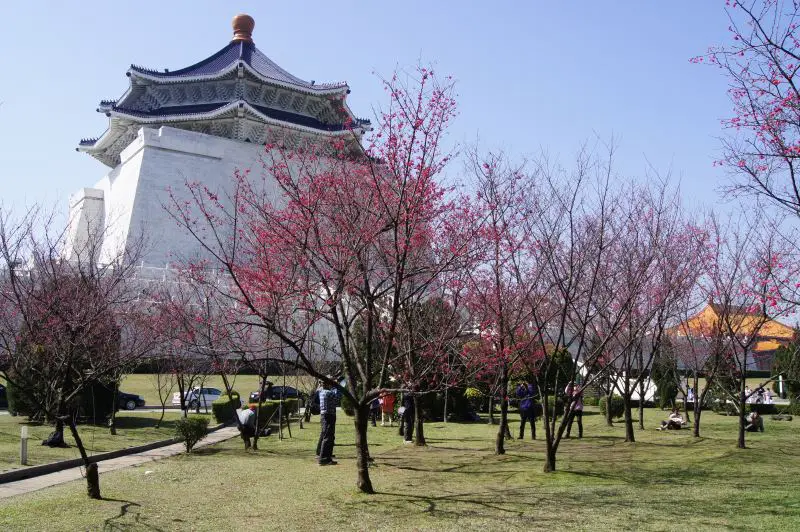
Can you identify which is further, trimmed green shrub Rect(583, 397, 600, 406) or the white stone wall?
the white stone wall

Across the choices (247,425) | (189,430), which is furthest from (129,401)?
(247,425)

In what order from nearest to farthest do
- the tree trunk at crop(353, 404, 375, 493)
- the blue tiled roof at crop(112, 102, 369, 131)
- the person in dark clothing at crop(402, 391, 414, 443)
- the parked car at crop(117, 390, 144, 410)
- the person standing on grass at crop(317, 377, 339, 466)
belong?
the tree trunk at crop(353, 404, 375, 493)
the person standing on grass at crop(317, 377, 339, 466)
the person in dark clothing at crop(402, 391, 414, 443)
the parked car at crop(117, 390, 144, 410)
the blue tiled roof at crop(112, 102, 369, 131)

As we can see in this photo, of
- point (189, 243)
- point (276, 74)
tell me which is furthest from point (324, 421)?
point (276, 74)

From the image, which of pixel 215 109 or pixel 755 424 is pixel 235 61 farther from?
pixel 755 424

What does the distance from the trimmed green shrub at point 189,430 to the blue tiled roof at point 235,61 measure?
→ 3358cm

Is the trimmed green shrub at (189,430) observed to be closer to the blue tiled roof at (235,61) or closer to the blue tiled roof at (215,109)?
the blue tiled roof at (215,109)

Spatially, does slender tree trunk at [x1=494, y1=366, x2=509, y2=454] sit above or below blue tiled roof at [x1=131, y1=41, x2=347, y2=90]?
below

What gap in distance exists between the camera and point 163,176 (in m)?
42.8

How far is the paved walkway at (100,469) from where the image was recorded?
33.4 ft

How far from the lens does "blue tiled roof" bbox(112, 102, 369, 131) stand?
4462 cm

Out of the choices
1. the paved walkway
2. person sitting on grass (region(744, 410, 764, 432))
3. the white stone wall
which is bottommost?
the paved walkway

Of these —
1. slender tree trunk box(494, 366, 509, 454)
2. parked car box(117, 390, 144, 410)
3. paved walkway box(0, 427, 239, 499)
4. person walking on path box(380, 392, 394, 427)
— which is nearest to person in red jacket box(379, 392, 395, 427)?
person walking on path box(380, 392, 394, 427)

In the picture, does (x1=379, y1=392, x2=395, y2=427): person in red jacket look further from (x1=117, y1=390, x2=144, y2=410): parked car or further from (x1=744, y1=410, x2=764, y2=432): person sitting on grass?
(x1=117, y1=390, x2=144, y2=410): parked car

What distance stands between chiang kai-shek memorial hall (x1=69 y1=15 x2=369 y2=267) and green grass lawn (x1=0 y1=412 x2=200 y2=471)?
19784mm
